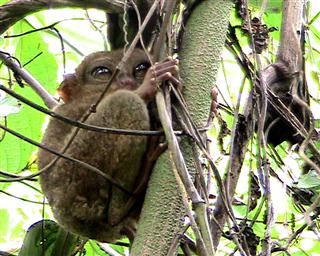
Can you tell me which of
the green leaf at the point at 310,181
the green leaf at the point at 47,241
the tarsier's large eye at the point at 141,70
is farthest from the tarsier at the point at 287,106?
the green leaf at the point at 47,241

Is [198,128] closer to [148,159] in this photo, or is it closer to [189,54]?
[189,54]

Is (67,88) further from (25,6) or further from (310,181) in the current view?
(310,181)

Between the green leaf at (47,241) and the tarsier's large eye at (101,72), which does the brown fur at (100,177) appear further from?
the tarsier's large eye at (101,72)

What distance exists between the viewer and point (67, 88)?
3.87 metres

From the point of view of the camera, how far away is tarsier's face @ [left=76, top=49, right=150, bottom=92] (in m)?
3.73

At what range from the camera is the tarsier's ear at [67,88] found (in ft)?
12.6

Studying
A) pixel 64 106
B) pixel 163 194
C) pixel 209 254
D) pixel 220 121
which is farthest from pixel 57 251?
pixel 209 254

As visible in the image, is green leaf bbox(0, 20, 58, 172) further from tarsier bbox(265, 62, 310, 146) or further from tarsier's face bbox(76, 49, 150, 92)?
tarsier bbox(265, 62, 310, 146)

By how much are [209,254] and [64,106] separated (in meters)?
1.97

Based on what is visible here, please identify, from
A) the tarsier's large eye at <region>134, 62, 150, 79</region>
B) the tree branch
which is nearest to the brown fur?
the tree branch

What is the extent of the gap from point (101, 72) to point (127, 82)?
0.29m

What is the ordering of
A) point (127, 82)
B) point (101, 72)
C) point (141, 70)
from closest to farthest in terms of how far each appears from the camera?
point (127, 82) → point (141, 70) → point (101, 72)

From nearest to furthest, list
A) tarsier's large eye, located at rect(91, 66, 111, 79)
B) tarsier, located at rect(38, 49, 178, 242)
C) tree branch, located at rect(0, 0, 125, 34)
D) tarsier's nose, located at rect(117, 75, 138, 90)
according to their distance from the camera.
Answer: tree branch, located at rect(0, 0, 125, 34) < tarsier, located at rect(38, 49, 178, 242) < tarsier's nose, located at rect(117, 75, 138, 90) < tarsier's large eye, located at rect(91, 66, 111, 79)

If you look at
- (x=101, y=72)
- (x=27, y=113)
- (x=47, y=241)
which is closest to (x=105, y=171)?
(x=47, y=241)
